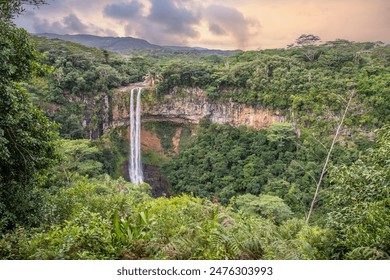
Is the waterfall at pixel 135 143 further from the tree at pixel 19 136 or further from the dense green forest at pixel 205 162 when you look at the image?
the tree at pixel 19 136

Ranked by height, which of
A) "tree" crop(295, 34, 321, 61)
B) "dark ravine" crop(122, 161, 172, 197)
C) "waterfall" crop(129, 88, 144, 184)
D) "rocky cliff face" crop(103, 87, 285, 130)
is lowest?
"dark ravine" crop(122, 161, 172, 197)

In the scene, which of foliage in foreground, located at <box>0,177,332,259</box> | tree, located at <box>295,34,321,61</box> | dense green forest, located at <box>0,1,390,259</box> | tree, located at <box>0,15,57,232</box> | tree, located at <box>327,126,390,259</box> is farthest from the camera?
tree, located at <box>295,34,321,61</box>

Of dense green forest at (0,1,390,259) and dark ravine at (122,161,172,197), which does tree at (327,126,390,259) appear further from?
dark ravine at (122,161,172,197)

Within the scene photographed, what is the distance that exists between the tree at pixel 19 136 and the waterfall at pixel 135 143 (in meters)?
21.4

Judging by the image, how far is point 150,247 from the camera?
300 cm

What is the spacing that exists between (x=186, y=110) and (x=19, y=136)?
23425 mm

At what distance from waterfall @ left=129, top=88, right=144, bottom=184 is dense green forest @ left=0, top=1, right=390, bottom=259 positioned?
91 centimetres

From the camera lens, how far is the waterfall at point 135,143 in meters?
25.9

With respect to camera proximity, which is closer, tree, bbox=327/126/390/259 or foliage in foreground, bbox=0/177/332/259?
tree, bbox=327/126/390/259

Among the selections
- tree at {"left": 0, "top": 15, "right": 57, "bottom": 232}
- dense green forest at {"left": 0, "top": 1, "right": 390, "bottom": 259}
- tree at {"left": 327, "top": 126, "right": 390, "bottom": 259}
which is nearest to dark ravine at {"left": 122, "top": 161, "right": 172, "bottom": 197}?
dense green forest at {"left": 0, "top": 1, "right": 390, "bottom": 259}

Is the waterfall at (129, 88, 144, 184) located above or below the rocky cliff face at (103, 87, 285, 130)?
below

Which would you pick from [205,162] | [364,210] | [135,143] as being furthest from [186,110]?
[364,210]

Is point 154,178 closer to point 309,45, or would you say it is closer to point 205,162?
point 205,162

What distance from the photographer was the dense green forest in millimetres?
3072
